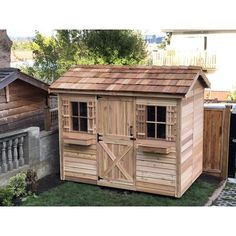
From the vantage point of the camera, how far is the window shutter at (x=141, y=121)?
6.46m

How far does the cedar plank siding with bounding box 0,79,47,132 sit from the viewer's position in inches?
285

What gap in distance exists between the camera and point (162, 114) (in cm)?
636

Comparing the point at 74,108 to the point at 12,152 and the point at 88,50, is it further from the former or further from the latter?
the point at 88,50

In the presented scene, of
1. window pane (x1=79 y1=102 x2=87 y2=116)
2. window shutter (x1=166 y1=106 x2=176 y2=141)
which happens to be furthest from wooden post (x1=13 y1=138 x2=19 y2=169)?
window shutter (x1=166 y1=106 x2=176 y2=141)

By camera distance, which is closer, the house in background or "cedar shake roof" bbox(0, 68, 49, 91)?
"cedar shake roof" bbox(0, 68, 49, 91)

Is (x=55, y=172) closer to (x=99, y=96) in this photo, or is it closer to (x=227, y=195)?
(x=99, y=96)

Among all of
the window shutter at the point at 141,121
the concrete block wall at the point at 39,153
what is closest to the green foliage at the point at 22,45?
the concrete block wall at the point at 39,153

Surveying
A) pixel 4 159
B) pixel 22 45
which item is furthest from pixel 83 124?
pixel 22 45

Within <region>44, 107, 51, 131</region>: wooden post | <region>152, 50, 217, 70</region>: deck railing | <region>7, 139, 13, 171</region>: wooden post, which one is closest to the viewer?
<region>7, 139, 13, 171</region>: wooden post

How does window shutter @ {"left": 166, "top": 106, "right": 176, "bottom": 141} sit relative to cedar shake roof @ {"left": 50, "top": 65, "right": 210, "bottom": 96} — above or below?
below

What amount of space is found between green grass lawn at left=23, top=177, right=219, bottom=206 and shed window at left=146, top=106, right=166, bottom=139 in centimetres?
99

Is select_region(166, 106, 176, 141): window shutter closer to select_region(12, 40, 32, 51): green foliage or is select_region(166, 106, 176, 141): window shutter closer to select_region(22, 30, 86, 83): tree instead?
select_region(22, 30, 86, 83): tree

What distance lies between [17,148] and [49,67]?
3367 millimetres
